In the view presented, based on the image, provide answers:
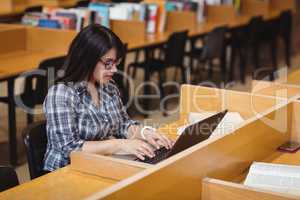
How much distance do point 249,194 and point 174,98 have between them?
438 cm

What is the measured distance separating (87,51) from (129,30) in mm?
3133

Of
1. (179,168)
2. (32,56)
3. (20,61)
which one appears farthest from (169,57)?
(179,168)

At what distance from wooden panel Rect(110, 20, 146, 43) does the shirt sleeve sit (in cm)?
313

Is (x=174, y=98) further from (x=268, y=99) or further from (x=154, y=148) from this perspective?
(x=154, y=148)

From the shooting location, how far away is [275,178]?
6.97 feet

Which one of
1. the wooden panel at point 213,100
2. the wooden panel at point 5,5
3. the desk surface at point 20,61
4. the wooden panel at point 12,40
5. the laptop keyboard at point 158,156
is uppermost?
the wooden panel at point 5,5

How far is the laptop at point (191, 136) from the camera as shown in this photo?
2.09m

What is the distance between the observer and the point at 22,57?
4754 mm

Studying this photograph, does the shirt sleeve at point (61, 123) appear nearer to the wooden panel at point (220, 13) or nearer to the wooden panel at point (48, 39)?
the wooden panel at point (48, 39)

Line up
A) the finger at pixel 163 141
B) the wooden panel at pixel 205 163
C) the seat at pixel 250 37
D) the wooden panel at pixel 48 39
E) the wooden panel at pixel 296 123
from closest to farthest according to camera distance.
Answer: the wooden panel at pixel 205 163
the finger at pixel 163 141
the wooden panel at pixel 296 123
the wooden panel at pixel 48 39
the seat at pixel 250 37

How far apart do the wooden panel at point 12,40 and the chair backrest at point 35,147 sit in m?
2.39

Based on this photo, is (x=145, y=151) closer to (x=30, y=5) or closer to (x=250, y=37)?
(x=250, y=37)

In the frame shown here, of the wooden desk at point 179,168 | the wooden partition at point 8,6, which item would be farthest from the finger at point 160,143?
the wooden partition at point 8,6

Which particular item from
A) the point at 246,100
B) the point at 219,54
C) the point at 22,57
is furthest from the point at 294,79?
the point at 219,54
